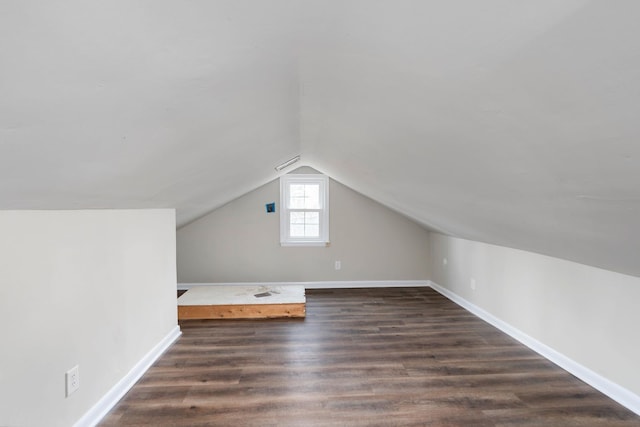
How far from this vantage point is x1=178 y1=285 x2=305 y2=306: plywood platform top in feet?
12.2

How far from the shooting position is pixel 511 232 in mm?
2369

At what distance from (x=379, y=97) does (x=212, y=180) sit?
5.62ft

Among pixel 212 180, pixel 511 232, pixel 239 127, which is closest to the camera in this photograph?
pixel 239 127

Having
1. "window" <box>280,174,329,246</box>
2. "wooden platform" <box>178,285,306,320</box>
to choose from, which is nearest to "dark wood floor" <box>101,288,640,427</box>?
"wooden platform" <box>178,285,306,320</box>

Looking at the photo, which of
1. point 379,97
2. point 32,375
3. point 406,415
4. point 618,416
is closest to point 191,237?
point 32,375

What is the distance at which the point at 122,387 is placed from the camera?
7.14ft

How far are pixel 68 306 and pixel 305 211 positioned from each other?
140 inches

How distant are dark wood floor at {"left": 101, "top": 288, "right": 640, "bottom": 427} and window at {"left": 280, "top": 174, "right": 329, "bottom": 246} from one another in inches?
68.0

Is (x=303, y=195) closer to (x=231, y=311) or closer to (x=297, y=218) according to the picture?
(x=297, y=218)

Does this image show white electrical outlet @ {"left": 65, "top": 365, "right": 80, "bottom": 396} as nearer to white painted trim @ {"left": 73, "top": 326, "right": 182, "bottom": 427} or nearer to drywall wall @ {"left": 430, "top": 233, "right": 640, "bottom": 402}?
white painted trim @ {"left": 73, "top": 326, "right": 182, "bottom": 427}

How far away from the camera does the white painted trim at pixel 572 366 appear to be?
2025mm

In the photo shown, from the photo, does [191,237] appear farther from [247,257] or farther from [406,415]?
[406,415]

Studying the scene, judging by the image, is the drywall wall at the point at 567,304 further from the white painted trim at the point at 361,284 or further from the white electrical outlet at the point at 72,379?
the white electrical outlet at the point at 72,379

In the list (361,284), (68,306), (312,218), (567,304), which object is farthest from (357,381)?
(312,218)
